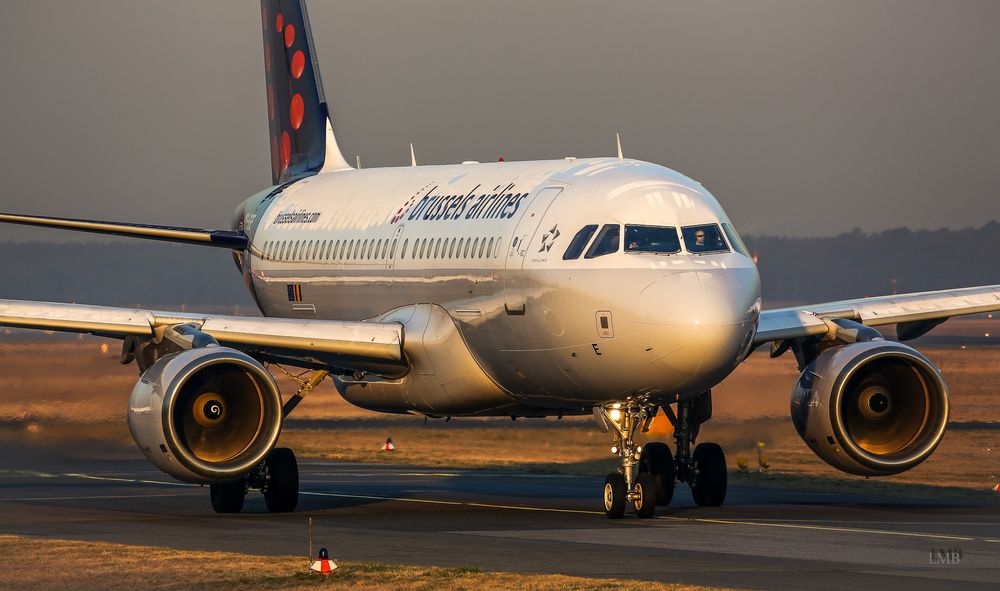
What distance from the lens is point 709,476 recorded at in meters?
27.3

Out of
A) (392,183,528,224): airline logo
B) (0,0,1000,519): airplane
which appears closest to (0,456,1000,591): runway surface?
(0,0,1000,519): airplane

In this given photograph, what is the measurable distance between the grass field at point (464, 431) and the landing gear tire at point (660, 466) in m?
7.01

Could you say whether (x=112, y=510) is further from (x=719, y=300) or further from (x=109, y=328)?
(x=719, y=300)

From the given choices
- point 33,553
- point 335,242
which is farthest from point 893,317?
point 33,553

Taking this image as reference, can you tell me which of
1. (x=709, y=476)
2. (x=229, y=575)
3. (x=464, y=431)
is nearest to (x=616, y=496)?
(x=709, y=476)

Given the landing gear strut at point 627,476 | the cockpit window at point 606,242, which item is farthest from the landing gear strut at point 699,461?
the cockpit window at point 606,242

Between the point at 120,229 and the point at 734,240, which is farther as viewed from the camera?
the point at 120,229

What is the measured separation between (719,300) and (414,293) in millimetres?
7399

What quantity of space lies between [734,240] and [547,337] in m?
2.68

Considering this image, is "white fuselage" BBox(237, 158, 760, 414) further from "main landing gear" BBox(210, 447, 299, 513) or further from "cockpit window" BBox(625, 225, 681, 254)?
"main landing gear" BBox(210, 447, 299, 513)

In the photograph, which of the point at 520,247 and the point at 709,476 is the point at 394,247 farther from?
the point at 709,476

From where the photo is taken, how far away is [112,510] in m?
27.1

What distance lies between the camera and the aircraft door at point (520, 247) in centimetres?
2459

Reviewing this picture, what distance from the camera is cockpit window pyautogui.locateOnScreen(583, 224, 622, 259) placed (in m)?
23.2
